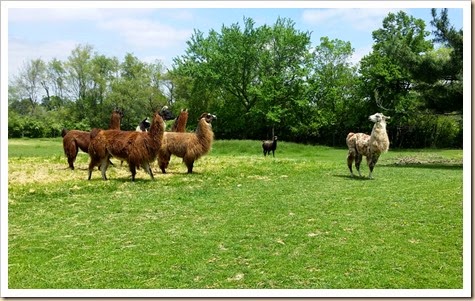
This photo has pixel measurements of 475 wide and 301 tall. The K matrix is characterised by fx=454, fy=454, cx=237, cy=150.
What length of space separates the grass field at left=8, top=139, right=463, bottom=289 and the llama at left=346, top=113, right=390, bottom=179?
1026 millimetres

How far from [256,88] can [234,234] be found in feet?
108

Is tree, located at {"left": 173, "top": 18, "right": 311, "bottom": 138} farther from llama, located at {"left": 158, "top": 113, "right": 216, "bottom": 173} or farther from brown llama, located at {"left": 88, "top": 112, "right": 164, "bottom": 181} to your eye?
brown llama, located at {"left": 88, "top": 112, "right": 164, "bottom": 181}

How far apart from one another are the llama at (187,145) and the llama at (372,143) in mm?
4425

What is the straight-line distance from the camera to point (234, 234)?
6480 mm

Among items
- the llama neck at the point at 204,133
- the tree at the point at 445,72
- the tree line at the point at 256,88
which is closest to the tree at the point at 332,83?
the tree line at the point at 256,88

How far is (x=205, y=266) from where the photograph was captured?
17.3ft

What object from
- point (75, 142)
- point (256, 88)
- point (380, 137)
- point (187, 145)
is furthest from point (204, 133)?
point (256, 88)

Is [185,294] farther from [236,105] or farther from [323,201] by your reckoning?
[236,105]

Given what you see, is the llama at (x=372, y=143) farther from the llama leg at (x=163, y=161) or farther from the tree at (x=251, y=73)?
the tree at (x=251, y=73)

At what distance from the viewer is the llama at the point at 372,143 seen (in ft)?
37.8

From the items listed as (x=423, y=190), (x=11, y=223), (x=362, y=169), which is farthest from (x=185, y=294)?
(x=362, y=169)

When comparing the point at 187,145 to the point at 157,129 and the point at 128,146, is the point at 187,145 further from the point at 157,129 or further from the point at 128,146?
the point at 128,146

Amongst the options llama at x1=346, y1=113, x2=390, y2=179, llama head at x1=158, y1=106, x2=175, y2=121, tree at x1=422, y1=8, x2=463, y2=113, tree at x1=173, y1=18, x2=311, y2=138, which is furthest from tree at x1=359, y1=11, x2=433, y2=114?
llama head at x1=158, y1=106, x2=175, y2=121

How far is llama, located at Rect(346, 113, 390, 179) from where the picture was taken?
11.5m
